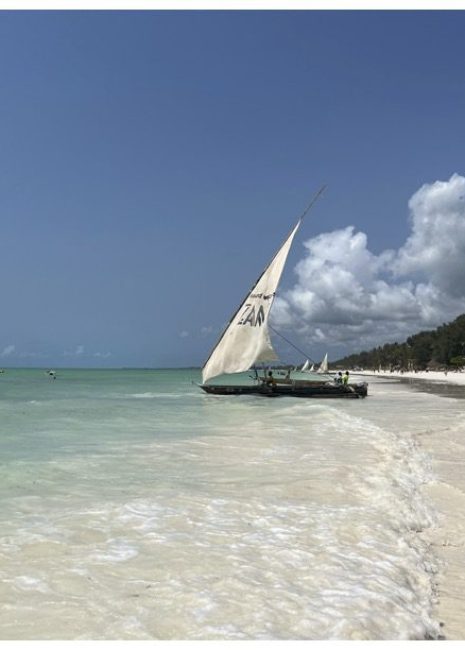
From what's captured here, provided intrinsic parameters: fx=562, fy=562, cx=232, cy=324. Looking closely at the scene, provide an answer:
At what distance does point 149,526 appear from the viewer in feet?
25.9

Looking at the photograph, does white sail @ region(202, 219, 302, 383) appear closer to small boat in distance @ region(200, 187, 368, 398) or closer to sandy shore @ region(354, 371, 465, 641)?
small boat in distance @ region(200, 187, 368, 398)

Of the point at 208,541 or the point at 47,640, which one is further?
the point at 208,541

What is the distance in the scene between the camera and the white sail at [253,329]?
43.4 metres

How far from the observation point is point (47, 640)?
459cm

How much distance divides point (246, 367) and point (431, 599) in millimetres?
38499

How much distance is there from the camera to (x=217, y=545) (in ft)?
23.0

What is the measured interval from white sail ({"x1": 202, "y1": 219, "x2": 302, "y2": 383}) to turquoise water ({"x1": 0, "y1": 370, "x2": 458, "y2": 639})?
28158mm

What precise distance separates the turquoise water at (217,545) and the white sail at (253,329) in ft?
92.4

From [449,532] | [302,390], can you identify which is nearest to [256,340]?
[302,390]

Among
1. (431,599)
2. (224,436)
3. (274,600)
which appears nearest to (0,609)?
(274,600)
